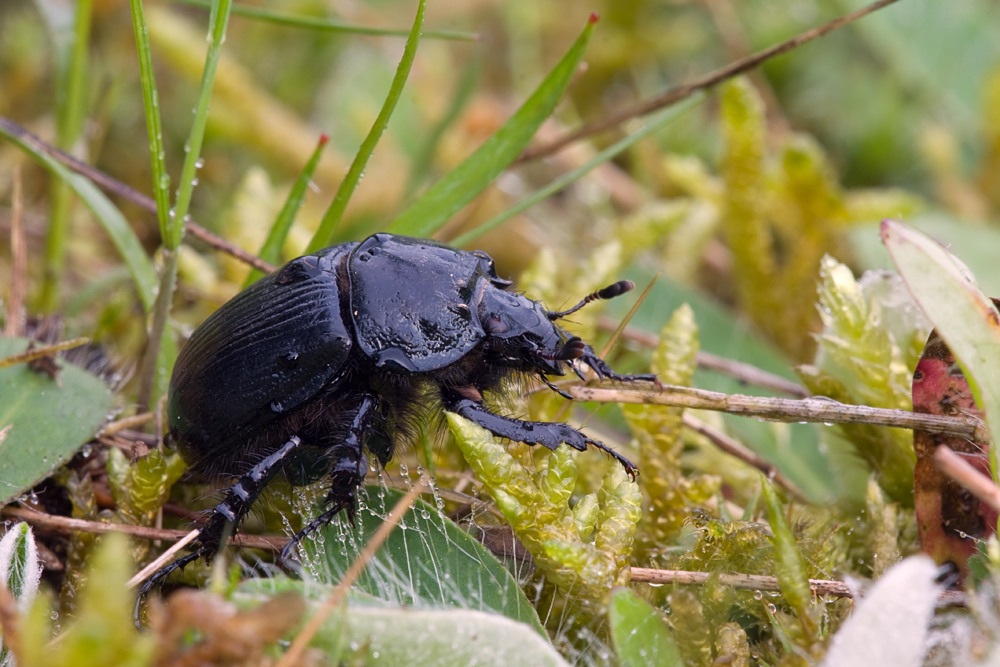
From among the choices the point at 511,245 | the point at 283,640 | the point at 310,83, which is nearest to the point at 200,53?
the point at 310,83

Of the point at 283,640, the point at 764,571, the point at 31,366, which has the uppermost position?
the point at 31,366

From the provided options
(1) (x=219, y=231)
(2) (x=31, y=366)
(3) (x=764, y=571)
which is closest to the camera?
(3) (x=764, y=571)

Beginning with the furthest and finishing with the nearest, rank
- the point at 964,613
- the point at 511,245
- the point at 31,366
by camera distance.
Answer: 1. the point at 511,245
2. the point at 31,366
3. the point at 964,613

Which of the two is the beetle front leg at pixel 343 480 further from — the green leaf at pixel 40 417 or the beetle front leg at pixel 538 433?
the green leaf at pixel 40 417

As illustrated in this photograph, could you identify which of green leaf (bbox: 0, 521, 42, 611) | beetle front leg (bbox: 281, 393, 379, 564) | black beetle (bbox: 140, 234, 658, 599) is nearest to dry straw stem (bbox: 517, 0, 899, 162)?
black beetle (bbox: 140, 234, 658, 599)

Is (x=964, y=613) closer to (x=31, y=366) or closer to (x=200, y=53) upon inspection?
(x=31, y=366)

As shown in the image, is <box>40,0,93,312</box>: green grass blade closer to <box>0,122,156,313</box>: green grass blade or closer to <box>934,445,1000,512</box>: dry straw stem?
<box>0,122,156,313</box>: green grass blade
